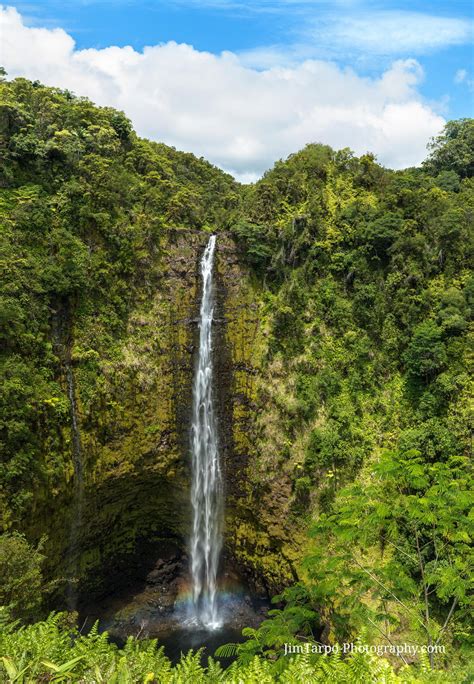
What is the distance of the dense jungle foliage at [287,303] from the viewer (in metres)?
14.7

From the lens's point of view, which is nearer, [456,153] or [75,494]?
[75,494]

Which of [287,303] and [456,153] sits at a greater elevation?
[456,153]

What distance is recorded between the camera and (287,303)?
21062mm

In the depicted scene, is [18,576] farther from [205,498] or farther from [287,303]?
[287,303]

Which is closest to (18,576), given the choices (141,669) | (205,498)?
(141,669)

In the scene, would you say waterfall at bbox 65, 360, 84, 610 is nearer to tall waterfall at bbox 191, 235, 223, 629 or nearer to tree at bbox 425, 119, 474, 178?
tall waterfall at bbox 191, 235, 223, 629

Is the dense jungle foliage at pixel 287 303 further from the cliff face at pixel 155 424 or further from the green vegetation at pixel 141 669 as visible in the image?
the green vegetation at pixel 141 669

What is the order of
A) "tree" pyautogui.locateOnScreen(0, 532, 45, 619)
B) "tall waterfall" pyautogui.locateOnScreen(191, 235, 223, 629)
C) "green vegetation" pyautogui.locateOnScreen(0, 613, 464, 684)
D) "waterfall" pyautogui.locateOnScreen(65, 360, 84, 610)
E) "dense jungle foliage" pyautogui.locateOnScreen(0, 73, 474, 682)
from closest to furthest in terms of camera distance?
"green vegetation" pyautogui.locateOnScreen(0, 613, 464, 684)
"tree" pyautogui.locateOnScreen(0, 532, 45, 619)
"dense jungle foliage" pyautogui.locateOnScreen(0, 73, 474, 682)
"waterfall" pyautogui.locateOnScreen(65, 360, 84, 610)
"tall waterfall" pyautogui.locateOnScreen(191, 235, 223, 629)

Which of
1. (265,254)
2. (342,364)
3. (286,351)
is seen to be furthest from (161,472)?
(265,254)

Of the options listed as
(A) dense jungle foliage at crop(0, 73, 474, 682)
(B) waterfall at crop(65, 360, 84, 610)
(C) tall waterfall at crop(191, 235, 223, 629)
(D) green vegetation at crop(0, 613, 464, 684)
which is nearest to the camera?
(D) green vegetation at crop(0, 613, 464, 684)

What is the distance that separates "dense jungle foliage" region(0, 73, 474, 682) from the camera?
578 inches

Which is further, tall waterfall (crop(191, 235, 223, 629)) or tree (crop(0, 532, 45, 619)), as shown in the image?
tall waterfall (crop(191, 235, 223, 629))

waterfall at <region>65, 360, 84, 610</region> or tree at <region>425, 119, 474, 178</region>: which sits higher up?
tree at <region>425, 119, 474, 178</region>

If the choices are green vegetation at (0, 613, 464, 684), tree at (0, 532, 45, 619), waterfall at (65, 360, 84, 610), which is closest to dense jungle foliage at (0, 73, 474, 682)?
tree at (0, 532, 45, 619)
